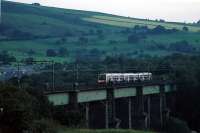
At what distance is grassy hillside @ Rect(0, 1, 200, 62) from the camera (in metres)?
149

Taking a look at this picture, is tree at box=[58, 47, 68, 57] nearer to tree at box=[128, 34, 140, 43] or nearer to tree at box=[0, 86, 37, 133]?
tree at box=[128, 34, 140, 43]

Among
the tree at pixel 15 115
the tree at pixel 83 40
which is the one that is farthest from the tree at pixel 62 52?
the tree at pixel 15 115

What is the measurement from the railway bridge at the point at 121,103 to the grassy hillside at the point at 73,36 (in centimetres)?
5312

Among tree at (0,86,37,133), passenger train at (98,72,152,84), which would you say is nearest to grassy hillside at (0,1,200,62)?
passenger train at (98,72,152,84)

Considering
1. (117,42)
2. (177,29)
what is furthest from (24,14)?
(177,29)

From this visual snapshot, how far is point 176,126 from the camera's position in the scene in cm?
7531

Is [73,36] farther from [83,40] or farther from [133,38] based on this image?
[133,38]

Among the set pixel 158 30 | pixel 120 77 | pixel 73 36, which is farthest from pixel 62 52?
pixel 120 77

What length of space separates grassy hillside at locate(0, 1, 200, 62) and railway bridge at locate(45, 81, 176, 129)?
174 feet

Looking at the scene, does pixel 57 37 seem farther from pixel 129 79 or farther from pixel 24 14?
pixel 129 79

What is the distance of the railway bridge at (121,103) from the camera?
173 feet

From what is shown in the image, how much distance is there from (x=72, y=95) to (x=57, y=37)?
381ft

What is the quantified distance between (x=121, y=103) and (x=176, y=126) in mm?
7585

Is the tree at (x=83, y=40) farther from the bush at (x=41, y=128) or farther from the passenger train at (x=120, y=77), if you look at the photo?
the bush at (x=41, y=128)
